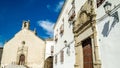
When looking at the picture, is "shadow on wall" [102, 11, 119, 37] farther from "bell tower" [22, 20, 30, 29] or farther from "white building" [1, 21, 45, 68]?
"bell tower" [22, 20, 30, 29]

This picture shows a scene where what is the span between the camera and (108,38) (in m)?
6.58

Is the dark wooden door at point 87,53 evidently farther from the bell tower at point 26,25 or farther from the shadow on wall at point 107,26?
the bell tower at point 26,25

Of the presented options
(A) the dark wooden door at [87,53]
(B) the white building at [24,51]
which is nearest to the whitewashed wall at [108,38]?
(A) the dark wooden door at [87,53]

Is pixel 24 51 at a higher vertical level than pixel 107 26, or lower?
lower

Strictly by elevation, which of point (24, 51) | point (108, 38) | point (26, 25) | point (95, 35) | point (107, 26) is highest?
point (26, 25)

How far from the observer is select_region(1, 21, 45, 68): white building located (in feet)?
93.1

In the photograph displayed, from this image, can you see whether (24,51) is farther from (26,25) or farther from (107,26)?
(107,26)

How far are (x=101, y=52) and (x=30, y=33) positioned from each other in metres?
24.6

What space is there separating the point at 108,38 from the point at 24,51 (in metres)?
24.4

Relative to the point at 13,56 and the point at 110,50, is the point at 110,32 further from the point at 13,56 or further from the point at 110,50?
the point at 13,56

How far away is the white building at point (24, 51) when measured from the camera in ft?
93.1

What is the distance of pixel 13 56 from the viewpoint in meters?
28.9

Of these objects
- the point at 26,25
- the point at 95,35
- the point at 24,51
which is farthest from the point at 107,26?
the point at 26,25

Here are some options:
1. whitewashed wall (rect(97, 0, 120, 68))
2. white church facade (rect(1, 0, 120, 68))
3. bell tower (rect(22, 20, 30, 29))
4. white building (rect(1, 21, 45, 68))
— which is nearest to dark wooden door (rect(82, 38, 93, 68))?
white church facade (rect(1, 0, 120, 68))
